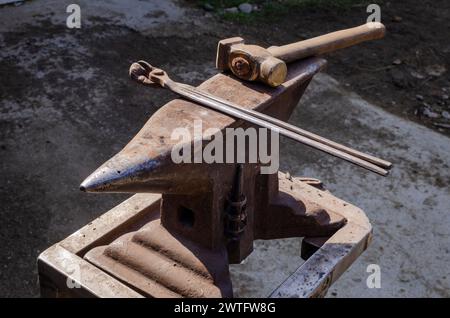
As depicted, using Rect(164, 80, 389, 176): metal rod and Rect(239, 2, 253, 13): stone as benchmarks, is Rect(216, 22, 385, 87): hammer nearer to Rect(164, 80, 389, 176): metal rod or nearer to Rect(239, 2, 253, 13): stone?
Rect(164, 80, 389, 176): metal rod

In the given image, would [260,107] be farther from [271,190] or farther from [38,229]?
[38,229]

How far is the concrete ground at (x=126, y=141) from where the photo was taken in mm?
3629

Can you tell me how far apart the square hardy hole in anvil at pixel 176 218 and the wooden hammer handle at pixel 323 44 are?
0.05 metres

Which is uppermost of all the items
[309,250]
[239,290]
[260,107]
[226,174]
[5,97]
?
[260,107]

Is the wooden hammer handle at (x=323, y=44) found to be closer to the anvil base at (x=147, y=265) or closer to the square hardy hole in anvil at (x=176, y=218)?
Answer: the square hardy hole in anvil at (x=176, y=218)

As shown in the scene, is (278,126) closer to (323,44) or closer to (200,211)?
(200,211)

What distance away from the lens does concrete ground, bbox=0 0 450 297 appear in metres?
3.63

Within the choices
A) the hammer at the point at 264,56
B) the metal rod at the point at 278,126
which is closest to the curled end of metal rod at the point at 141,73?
the metal rod at the point at 278,126

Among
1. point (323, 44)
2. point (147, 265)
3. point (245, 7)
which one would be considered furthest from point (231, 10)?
point (147, 265)
